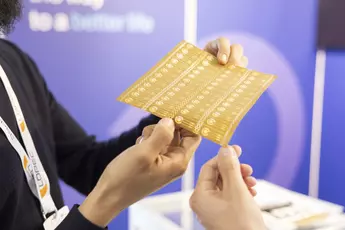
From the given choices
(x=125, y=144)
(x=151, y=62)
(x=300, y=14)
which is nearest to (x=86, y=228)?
(x=125, y=144)

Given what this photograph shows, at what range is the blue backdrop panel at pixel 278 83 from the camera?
206cm

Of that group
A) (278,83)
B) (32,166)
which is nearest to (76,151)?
(32,166)

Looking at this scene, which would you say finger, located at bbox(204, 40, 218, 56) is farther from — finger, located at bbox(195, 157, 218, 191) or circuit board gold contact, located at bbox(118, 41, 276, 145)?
finger, located at bbox(195, 157, 218, 191)

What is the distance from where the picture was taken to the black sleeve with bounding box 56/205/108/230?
66cm

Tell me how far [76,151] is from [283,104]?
1.32 meters

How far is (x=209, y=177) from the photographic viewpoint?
2.31 ft

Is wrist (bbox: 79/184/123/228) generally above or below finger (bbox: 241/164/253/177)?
below

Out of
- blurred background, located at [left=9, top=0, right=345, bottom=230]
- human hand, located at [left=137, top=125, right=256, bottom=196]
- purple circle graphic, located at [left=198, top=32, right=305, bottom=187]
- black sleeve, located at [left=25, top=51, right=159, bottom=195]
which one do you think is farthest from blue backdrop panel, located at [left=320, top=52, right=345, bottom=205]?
human hand, located at [left=137, top=125, right=256, bottom=196]

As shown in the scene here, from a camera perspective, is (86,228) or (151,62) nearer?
(86,228)

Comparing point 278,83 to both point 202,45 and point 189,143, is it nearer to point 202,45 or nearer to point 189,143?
point 202,45

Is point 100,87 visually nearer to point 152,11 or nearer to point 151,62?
point 151,62

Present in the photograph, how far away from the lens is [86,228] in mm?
656

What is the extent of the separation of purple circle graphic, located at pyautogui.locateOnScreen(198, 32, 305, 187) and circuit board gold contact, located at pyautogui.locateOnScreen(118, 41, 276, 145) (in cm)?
127

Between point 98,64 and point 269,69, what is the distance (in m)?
0.83
